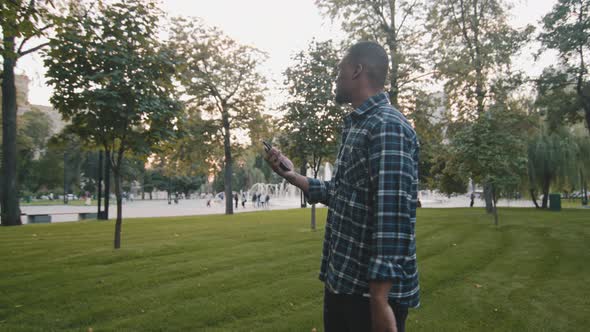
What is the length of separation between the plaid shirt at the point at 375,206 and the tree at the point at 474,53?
1982 cm

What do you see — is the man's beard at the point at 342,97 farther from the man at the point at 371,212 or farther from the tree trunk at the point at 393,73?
the tree trunk at the point at 393,73

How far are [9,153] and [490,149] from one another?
80.5 feet

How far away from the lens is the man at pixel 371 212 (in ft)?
5.87

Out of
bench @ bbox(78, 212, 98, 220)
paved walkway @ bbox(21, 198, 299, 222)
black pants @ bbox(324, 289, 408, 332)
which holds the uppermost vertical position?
black pants @ bbox(324, 289, 408, 332)

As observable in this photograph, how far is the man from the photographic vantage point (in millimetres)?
1789

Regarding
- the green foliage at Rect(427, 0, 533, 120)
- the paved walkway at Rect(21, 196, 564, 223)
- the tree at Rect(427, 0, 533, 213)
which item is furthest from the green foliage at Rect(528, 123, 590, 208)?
the paved walkway at Rect(21, 196, 564, 223)

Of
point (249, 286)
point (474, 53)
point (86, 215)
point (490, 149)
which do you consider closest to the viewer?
point (249, 286)

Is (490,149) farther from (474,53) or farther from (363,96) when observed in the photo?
(363,96)

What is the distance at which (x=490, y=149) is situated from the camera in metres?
16.9

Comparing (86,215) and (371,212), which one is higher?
(371,212)

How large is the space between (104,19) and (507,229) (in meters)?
17.2

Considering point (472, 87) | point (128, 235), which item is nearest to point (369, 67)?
point (128, 235)

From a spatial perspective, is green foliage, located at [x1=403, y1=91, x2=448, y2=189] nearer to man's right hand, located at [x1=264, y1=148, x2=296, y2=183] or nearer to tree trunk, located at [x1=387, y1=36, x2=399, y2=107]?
tree trunk, located at [x1=387, y1=36, x2=399, y2=107]

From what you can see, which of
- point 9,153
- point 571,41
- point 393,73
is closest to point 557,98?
point 571,41
